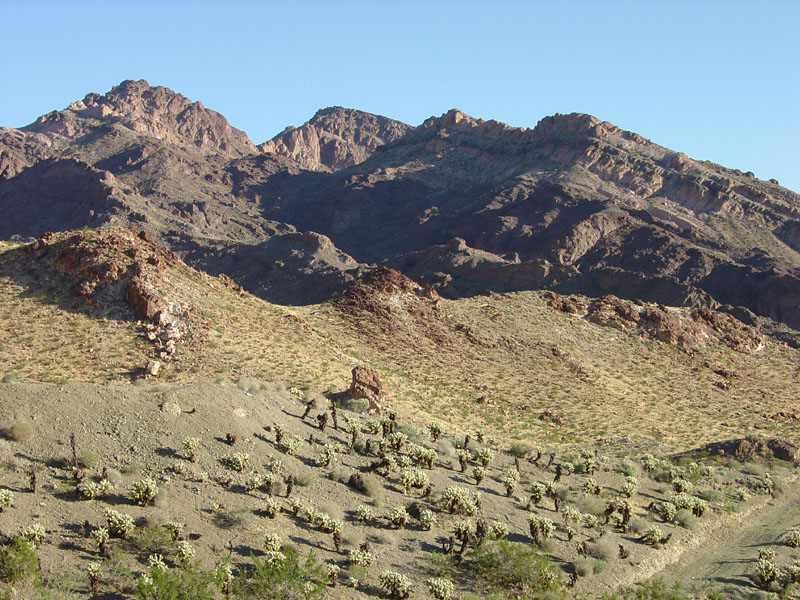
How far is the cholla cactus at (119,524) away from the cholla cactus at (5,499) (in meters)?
1.68

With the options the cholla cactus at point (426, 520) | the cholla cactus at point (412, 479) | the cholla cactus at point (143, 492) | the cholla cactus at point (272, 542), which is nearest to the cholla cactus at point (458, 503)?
the cholla cactus at point (412, 479)

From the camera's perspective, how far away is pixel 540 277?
78.4m

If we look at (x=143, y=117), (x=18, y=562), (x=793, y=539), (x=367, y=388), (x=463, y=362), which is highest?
(x=143, y=117)

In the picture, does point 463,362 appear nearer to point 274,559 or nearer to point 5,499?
point 274,559

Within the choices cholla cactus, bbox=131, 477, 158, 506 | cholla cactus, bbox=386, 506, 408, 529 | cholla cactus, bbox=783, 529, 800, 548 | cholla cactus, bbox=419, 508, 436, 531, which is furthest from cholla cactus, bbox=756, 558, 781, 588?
cholla cactus, bbox=131, 477, 158, 506

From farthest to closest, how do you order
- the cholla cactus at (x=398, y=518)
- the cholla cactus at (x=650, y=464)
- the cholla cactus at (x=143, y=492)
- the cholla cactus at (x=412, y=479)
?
the cholla cactus at (x=650, y=464) → the cholla cactus at (x=412, y=479) → the cholla cactus at (x=398, y=518) → the cholla cactus at (x=143, y=492)

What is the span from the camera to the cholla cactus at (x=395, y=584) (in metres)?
12.5

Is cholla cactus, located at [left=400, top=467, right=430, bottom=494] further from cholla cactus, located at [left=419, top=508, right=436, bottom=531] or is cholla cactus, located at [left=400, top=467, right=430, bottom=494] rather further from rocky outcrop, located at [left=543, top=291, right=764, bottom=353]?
rocky outcrop, located at [left=543, top=291, right=764, bottom=353]

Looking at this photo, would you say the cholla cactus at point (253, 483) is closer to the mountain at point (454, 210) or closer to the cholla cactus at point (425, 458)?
the cholla cactus at point (425, 458)

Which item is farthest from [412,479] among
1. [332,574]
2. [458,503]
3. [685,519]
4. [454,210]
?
[454,210]

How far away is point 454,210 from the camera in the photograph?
128000 millimetres

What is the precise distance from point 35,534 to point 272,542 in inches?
156

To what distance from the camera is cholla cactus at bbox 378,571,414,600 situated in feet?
41.0

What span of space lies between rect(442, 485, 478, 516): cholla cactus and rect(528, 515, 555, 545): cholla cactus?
143 centimetres
